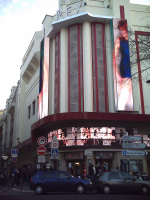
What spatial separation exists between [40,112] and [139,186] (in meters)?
18.1

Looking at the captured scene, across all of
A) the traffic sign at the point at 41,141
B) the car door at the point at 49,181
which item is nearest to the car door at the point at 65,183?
the car door at the point at 49,181

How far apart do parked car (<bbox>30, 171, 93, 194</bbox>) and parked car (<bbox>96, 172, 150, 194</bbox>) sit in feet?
2.67

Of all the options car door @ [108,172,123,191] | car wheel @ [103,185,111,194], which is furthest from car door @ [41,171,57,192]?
car door @ [108,172,123,191]

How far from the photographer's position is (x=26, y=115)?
44.0 metres

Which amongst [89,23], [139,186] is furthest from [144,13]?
[139,186]

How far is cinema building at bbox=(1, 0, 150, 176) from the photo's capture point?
25562 mm

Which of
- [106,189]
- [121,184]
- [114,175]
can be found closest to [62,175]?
[106,189]

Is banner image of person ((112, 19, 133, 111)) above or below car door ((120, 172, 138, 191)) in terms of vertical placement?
above

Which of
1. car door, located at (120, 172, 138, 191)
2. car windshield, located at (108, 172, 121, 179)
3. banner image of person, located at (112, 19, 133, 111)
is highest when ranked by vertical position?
banner image of person, located at (112, 19, 133, 111)

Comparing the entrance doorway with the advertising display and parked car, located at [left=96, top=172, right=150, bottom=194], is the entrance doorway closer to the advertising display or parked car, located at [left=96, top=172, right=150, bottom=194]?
the advertising display

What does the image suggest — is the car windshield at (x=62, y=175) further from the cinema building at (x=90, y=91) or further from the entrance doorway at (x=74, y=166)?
the entrance doorway at (x=74, y=166)

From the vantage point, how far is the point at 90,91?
26.8 metres

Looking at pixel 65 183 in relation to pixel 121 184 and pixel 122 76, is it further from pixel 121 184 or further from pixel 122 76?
pixel 122 76

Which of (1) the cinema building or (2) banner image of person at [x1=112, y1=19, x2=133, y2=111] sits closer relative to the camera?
(1) the cinema building
